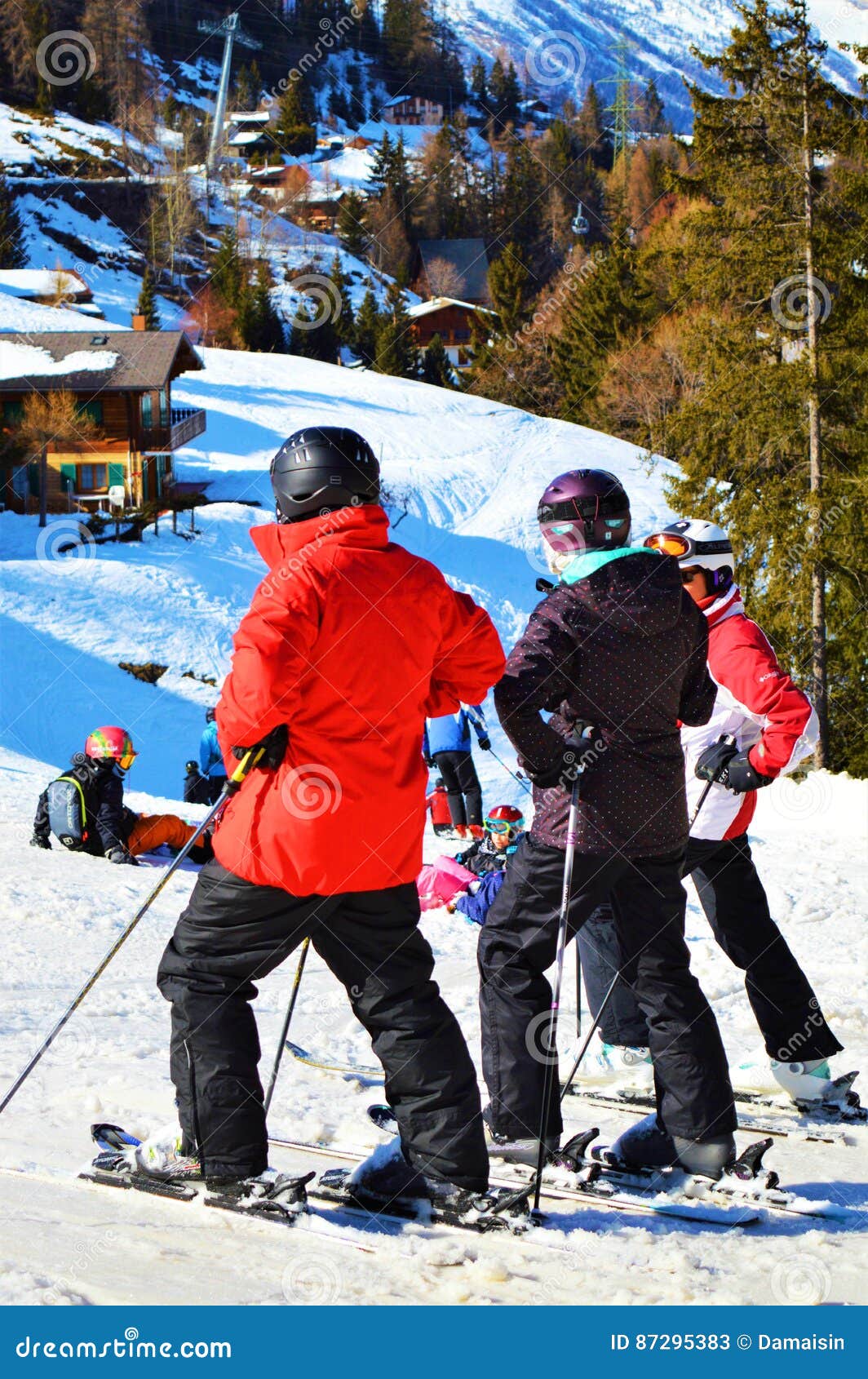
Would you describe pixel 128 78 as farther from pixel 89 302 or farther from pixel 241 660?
pixel 241 660

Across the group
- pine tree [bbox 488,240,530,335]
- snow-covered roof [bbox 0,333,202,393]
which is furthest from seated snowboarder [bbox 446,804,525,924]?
pine tree [bbox 488,240,530,335]

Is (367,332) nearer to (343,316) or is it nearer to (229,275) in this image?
(343,316)

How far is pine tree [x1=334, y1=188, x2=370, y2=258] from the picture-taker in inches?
2894

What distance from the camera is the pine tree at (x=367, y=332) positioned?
58.3 m

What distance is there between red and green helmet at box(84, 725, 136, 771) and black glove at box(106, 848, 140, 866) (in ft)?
1.67

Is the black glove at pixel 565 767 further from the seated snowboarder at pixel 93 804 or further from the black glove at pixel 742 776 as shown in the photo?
the seated snowboarder at pixel 93 804

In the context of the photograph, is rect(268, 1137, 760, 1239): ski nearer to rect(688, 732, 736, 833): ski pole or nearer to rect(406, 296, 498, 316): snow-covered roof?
rect(688, 732, 736, 833): ski pole

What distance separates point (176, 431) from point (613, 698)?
3494cm

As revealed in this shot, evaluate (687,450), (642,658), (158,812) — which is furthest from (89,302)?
(642,658)

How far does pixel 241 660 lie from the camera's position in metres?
2.75

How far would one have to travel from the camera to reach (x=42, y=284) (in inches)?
2197

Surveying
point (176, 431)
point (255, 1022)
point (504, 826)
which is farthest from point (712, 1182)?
point (176, 431)

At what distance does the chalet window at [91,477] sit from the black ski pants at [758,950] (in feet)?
109
